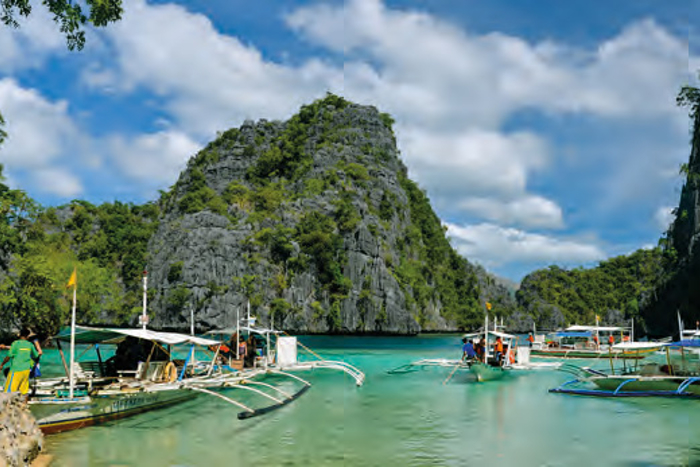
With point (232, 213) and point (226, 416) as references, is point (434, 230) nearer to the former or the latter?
point (232, 213)

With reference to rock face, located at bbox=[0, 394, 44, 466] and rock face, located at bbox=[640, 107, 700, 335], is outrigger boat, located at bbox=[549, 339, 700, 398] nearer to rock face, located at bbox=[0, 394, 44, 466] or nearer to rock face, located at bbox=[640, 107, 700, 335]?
rock face, located at bbox=[0, 394, 44, 466]

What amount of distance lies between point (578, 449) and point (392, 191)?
117735 mm

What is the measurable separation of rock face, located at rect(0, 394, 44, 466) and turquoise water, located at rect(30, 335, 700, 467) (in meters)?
1.27

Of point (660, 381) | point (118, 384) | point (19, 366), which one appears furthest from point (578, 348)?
point (19, 366)

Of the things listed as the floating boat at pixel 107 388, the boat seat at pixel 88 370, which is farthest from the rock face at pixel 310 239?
the floating boat at pixel 107 388

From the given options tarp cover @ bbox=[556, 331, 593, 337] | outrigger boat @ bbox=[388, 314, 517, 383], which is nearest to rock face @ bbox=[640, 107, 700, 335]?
tarp cover @ bbox=[556, 331, 593, 337]

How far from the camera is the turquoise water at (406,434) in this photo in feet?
48.8

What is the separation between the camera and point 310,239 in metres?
107

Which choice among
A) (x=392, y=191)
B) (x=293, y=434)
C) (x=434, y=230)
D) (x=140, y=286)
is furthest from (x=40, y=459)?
(x=434, y=230)

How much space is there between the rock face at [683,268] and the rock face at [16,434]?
2944 inches

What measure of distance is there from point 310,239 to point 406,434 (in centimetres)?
8919

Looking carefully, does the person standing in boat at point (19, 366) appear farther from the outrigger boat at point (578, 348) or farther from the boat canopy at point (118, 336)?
the outrigger boat at point (578, 348)

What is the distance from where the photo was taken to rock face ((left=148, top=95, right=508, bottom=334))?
3880 inches

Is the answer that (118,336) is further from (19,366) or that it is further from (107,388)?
(19,366)
